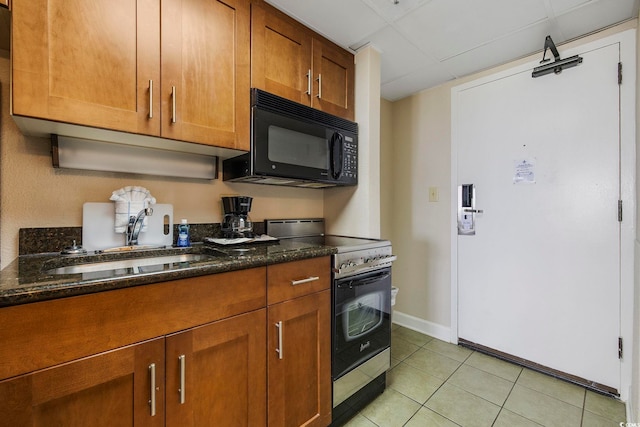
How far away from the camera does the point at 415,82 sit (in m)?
2.40

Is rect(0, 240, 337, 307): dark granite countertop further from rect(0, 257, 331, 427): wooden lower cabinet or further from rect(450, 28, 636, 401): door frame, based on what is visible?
rect(450, 28, 636, 401): door frame

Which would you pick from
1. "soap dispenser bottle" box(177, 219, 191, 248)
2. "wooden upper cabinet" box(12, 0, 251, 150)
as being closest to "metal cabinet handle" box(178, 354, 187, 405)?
"soap dispenser bottle" box(177, 219, 191, 248)

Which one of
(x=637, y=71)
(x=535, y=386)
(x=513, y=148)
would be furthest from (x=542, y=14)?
(x=535, y=386)

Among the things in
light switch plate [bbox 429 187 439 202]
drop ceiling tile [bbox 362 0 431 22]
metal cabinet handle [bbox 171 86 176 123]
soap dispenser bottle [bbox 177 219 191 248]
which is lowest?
soap dispenser bottle [bbox 177 219 191 248]

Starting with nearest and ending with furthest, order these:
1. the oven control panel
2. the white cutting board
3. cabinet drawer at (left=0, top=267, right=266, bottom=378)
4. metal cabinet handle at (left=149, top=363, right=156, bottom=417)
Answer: cabinet drawer at (left=0, top=267, right=266, bottom=378) < metal cabinet handle at (left=149, top=363, right=156, bottom=417) < the white cutting board < the oven control panel

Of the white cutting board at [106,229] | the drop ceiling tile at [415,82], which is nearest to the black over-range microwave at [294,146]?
the white cutting board at [106,229]

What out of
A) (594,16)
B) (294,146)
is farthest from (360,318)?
(594,16)

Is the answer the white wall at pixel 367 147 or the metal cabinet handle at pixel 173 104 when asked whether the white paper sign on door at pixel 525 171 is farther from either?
the metal cabinet handle at pixel 173 104

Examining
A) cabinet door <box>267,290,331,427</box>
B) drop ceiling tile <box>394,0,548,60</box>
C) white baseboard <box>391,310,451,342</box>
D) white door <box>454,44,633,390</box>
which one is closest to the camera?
cabinet door <box>267,290,331,427</box>

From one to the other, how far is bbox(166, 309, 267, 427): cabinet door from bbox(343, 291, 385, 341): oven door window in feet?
1.71

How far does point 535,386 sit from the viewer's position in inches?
69.1

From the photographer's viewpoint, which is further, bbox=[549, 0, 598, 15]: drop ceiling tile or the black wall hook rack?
the black wall hook rack

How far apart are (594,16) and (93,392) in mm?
2902

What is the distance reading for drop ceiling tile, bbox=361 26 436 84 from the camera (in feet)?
5.80
